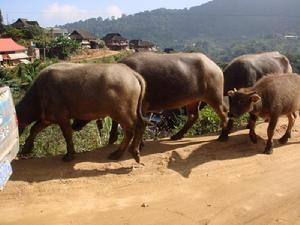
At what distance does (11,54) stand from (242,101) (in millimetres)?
49036

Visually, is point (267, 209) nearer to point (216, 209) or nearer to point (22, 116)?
point (216, 209)

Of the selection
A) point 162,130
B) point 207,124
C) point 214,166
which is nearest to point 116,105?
point 214,166

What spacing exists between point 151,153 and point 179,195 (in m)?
1.99

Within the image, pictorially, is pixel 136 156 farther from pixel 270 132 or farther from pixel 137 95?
pixel 270 132

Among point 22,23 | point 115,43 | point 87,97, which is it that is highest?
point 87,97

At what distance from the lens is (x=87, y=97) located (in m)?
7.33

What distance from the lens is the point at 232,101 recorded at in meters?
8.26

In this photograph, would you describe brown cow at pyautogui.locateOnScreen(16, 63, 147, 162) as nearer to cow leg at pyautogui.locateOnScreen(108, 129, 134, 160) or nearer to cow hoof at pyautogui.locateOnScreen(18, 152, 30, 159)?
cow leg at pyautogui.locateOnScreen(108, 129, 134, 160)

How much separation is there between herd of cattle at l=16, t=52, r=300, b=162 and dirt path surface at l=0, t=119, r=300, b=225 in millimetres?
491

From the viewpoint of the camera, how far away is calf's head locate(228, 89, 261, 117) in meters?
8.05

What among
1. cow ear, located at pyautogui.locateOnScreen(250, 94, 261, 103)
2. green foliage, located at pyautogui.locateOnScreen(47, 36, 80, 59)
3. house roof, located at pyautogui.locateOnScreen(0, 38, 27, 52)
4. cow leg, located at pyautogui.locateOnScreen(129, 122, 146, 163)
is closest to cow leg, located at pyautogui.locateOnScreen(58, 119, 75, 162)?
cow leg, located at pyautogui.locateOnScreen(129, 122, 146, 163)

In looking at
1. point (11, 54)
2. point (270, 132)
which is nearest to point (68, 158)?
point (270, 132)

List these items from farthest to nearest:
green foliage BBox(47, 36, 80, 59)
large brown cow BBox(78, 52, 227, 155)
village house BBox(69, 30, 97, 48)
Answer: village house BBox(69, 30, 97, 48), green foliage BBox(47, 36, 80, 59), large brown cow BBox(78, 52, 227, 155)

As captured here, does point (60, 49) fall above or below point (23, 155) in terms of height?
below
